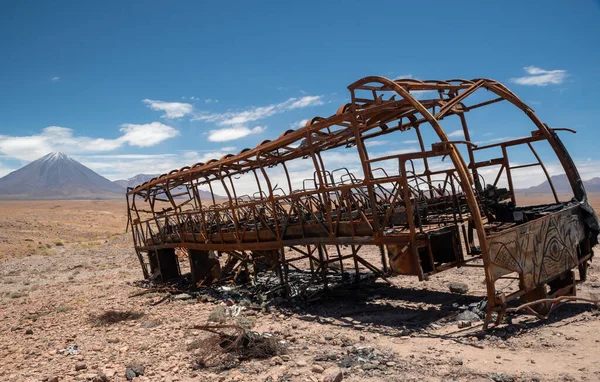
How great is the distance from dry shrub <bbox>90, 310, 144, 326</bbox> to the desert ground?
47 mm

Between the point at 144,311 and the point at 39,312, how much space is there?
3.44 meters

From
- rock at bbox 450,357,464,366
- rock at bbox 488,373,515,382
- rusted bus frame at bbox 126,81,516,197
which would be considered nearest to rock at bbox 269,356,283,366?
rock at bbox 450,357,464,366

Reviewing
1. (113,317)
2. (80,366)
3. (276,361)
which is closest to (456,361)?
(276,361)

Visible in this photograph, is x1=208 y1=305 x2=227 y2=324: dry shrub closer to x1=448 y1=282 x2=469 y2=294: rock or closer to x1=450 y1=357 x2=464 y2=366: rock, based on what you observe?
x1=450 y1=357 x2=464 y2=366: rock

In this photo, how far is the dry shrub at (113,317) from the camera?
412 inches

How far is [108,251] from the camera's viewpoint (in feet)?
98.9

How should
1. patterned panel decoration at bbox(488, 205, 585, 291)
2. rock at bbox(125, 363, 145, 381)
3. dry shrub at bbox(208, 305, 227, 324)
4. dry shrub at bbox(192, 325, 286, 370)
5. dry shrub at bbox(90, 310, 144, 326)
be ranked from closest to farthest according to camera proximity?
1. rock at bbox(125, 363, 145, 381)
2. dry shrub at bbox(192, 325, 286, 370)
3. patterned panel decoration at bbox(488, 205, 585, 291)
4. dry shrub at bbox(208, 305, 227, 324)
5. dry shrub at bbox(90, 310, 144, 326)

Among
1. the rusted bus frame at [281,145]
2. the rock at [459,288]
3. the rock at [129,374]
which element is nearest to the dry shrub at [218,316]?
the rock at [129,374]

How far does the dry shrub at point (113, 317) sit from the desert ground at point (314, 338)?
0.15 ft

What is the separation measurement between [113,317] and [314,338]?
5844 mm

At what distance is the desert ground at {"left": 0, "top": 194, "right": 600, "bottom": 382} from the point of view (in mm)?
5965

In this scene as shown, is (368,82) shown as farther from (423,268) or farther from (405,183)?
(423,268)

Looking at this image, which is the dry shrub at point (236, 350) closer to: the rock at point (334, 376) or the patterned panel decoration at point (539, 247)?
the rock at point (334, 376)

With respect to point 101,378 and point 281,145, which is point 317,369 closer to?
point 101,378
